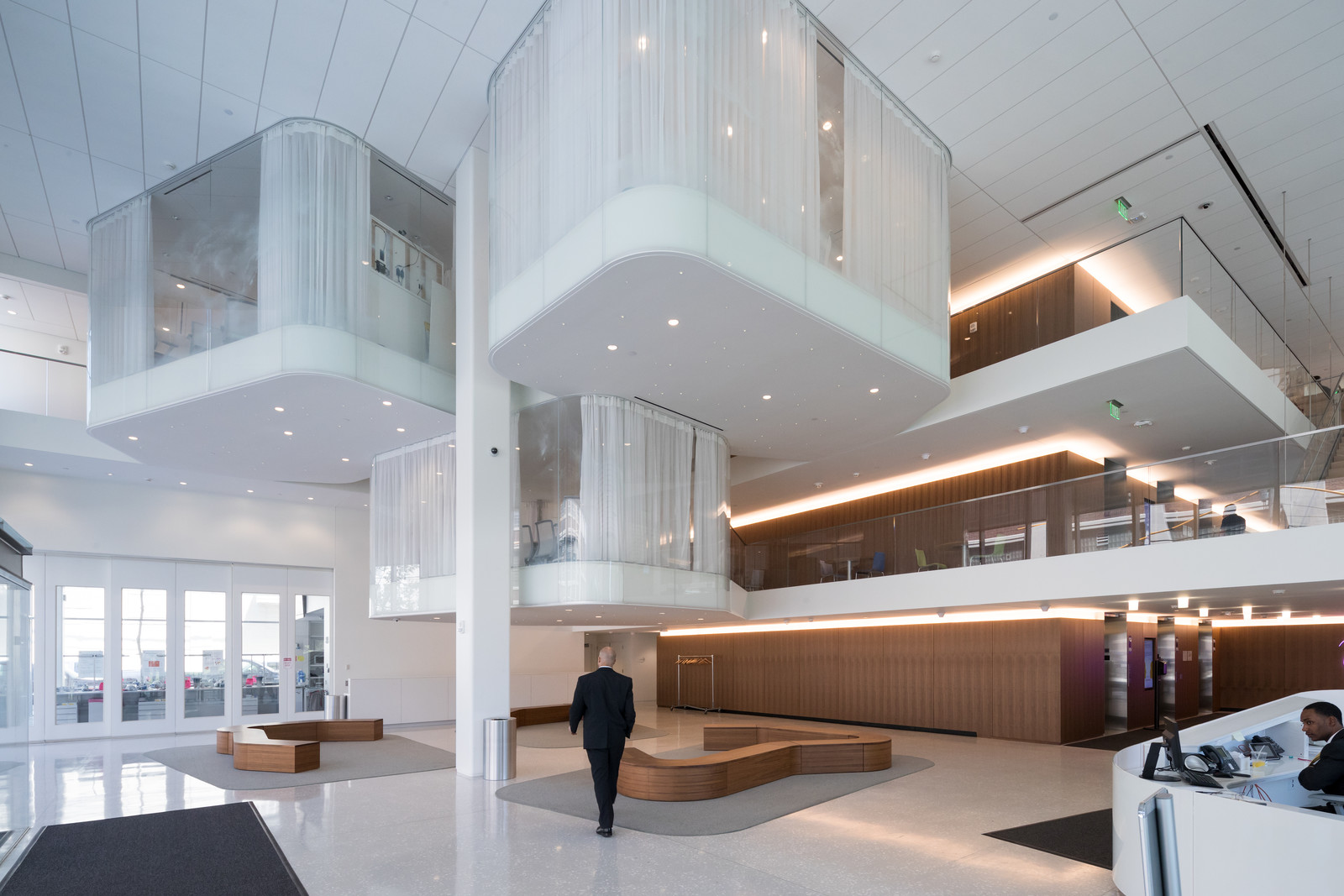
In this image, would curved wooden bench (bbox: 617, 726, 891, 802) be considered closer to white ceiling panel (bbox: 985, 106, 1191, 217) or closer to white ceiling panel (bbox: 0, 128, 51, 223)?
white ceiling panel (bbox: 985, 106, 1191, 217)

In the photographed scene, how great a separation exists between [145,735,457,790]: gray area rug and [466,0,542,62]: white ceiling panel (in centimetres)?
947

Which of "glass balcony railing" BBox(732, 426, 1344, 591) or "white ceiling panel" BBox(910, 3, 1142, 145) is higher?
"white ceiling panel" BBox(910, 3, 1142, 145)

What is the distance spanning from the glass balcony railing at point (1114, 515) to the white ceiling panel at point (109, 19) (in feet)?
42.1

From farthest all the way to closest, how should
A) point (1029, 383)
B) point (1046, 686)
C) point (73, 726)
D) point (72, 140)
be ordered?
point (73, 726)
point (1046, 686)
point (1029, 383)
point (72, 140)

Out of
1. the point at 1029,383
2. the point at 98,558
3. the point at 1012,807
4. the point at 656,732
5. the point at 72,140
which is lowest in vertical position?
the point at 656,732

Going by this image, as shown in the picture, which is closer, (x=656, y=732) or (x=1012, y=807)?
(x=1012, y=807)

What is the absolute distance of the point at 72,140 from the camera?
11914 mm

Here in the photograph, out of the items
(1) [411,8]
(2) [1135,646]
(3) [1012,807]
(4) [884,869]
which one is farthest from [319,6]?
(2) [1135,646]

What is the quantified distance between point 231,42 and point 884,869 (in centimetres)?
1127

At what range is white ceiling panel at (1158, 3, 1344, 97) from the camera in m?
9.30

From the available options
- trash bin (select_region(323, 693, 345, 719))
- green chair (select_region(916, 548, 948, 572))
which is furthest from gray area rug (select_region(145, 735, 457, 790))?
green chair (select_region(916, 548, 948, 572))

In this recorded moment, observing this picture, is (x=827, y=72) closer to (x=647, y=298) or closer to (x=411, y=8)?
(x=647, y=298)

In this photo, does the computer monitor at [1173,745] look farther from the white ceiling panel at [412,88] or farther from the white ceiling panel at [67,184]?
the white ceiling panel at [67,184]

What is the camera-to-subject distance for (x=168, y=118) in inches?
453
